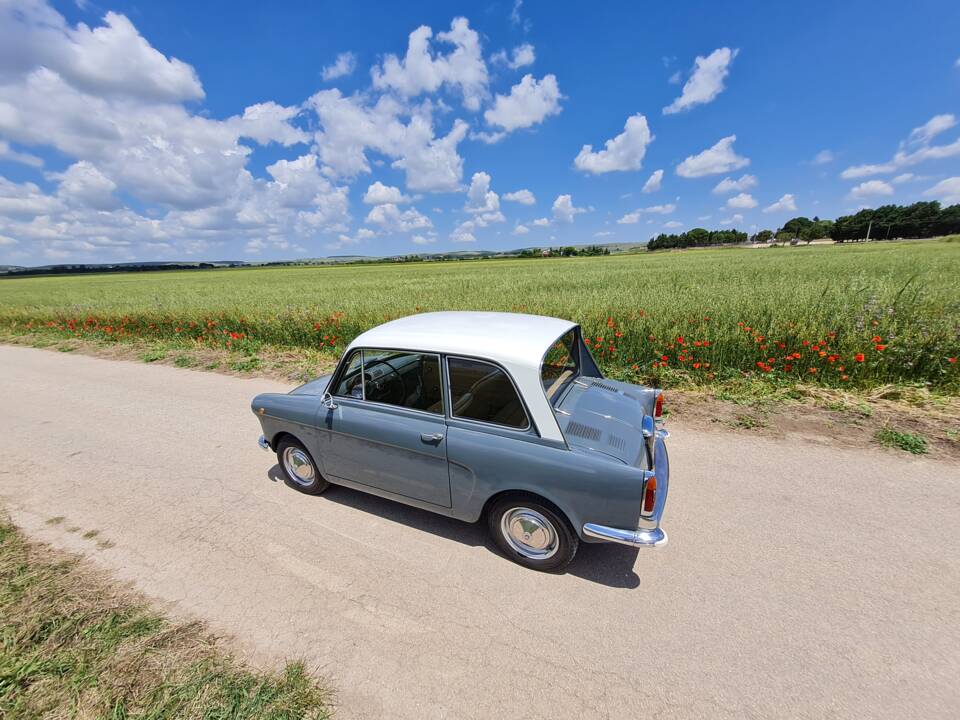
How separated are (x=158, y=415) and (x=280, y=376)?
189 centimetres

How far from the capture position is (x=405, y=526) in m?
3.05

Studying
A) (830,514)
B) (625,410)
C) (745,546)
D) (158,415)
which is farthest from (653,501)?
(158,415)

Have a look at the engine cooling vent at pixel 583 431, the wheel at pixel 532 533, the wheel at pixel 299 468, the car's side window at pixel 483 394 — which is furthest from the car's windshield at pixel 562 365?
the wheel at pixel 299 468

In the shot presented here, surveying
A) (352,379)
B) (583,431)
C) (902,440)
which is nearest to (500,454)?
(583,431)

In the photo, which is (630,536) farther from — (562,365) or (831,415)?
(831,415)

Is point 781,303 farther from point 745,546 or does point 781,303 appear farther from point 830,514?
point 745,546

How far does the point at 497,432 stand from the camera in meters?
2.51

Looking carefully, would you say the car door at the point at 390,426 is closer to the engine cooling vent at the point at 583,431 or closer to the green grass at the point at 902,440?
the engine cooling vent at the point at 583,431

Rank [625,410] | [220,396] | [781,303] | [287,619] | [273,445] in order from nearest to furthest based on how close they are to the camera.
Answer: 1. [287,619]
2. [625,410]
3. [273,445]
4. [220,396]
5. [781,303]

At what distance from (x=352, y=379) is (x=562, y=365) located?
1855 mm

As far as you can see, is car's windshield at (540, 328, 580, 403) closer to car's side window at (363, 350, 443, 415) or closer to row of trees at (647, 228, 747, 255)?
car's side window at (363, 350, 443, 415)

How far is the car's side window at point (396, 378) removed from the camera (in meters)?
2.94

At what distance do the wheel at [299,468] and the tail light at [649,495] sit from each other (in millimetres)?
2748

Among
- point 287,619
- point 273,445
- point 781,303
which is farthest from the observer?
point 781,303
